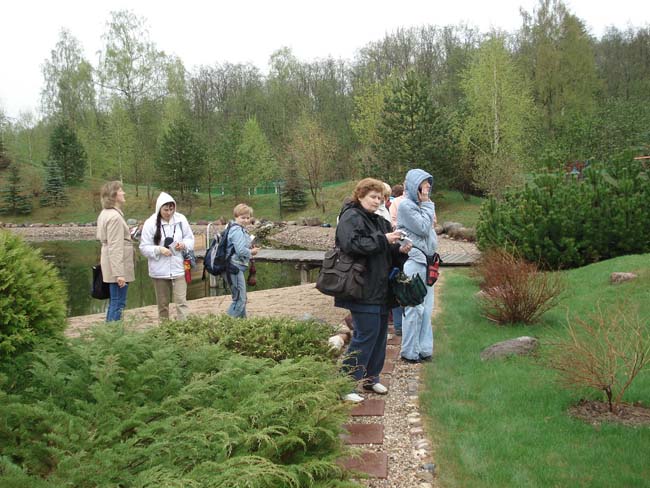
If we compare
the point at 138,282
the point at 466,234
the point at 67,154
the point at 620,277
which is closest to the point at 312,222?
the point at 466,234

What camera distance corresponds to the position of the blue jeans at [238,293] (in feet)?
22.3

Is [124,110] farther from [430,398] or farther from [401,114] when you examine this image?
[430,398]

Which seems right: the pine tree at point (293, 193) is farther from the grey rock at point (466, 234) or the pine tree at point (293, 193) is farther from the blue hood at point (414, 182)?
the blue hood at point (414, 182)

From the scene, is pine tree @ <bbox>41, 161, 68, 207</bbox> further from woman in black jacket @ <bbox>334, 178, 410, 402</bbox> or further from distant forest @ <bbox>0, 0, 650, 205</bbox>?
woman in black jacket @ <bbox>334, 178, 410, 402</bbox>

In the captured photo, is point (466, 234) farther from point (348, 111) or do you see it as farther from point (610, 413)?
point (348, 111)

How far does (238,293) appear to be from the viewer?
6.91 meters

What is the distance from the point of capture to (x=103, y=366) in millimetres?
3252

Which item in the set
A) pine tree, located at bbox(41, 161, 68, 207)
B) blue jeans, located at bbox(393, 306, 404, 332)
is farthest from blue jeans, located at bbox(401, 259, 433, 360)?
pine tree, located at bbox(41, 161, 68, 207)

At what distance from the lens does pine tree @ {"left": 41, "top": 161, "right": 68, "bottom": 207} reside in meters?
40.1

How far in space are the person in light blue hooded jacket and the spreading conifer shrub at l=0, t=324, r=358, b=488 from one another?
73.9 inches

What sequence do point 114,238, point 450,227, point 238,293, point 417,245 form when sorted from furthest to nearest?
point 450,227 → point 238,293 → point 114,238 → point 417,245

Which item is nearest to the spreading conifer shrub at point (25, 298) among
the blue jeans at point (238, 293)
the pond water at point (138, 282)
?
the blue jeans at point (238, 293)

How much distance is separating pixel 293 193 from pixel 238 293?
96.5 feet

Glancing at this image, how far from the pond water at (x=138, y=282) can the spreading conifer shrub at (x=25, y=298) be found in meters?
7.20
